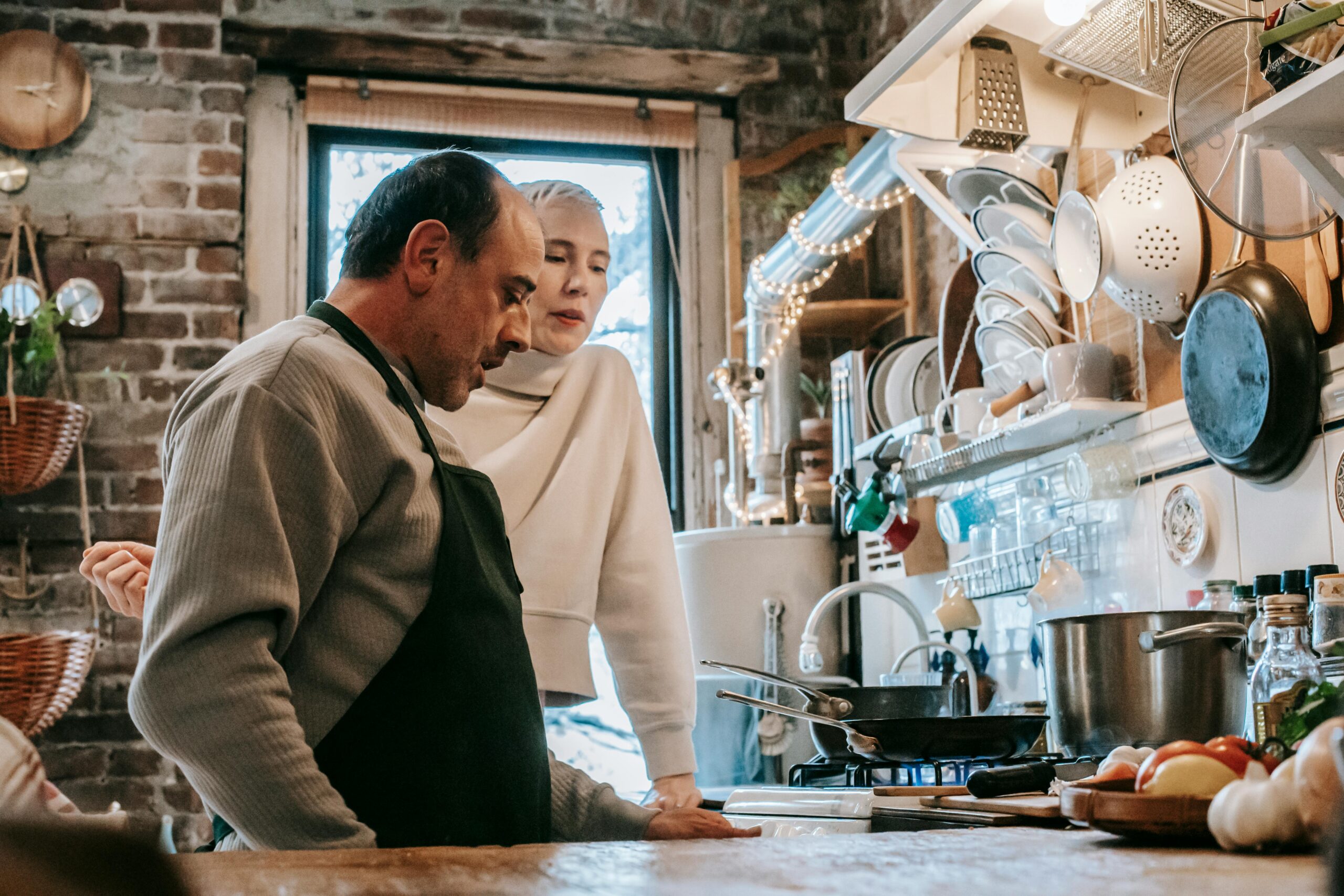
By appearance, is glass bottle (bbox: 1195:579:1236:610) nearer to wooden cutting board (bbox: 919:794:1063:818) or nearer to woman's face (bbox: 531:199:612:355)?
wooden cutting board (bbox: 919:794:1063:818)

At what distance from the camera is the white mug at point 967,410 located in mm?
2471

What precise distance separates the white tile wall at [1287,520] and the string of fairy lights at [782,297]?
1.31 meters

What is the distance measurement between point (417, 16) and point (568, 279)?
218cm

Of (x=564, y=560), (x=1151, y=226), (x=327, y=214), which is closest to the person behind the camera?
(x=564, y=560)

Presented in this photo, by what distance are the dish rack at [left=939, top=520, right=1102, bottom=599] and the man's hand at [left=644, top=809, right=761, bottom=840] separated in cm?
121

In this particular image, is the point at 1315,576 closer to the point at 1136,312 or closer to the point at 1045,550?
the point at 1136,312

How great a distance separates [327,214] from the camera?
3.71 m

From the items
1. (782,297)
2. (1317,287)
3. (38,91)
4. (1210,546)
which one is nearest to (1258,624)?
(1210,546)

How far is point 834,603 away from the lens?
2691 mm

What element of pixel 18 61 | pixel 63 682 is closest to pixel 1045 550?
pixel 63 682

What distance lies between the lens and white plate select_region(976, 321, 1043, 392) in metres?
2.35

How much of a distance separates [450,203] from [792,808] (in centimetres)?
94

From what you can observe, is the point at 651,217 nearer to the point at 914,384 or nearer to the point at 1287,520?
the point at 914,384

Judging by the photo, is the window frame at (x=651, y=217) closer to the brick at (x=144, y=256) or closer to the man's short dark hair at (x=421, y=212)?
the brick at (x=144, y=256)
